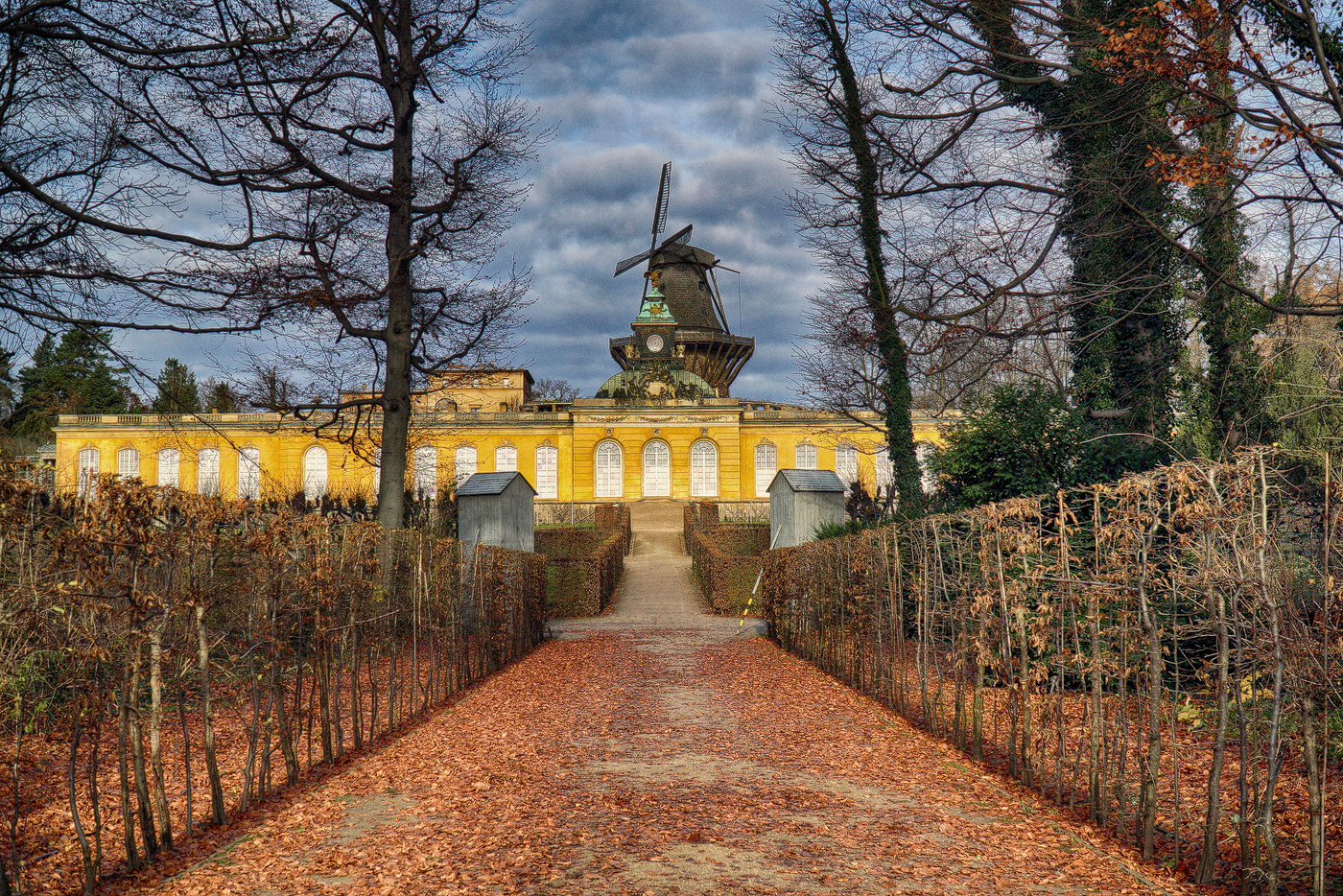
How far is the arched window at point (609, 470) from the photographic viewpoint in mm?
42000

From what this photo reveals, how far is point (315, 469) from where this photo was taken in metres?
43.9

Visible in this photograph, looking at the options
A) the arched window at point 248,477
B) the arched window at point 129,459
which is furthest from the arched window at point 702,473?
the arched window at point 129,459

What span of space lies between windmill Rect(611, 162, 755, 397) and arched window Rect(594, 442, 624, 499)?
6.43 m

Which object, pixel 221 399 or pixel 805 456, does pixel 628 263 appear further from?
pixel 221 399

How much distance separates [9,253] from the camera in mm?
6262

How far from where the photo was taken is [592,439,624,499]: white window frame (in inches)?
1652

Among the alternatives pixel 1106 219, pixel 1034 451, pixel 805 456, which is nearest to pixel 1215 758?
pixel 1034 451

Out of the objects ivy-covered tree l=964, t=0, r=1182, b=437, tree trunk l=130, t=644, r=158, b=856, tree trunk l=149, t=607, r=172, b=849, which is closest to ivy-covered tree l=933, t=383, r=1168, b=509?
ivy-covered tree l=964, t=0, r=1182, b=437

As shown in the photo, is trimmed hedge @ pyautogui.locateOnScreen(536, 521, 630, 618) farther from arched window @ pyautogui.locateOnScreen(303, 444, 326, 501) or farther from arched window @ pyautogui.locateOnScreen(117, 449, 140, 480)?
arched window @ pyautogui.locateOnScreen(117, 449, 140, 480)

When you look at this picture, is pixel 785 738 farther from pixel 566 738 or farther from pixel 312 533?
pixel 312 533

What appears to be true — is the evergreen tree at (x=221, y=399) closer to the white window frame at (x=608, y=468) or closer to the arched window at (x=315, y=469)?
the arched window at (x=315, y=469)

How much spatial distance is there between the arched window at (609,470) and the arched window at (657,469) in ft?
3.87

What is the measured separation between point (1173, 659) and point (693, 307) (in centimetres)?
4661

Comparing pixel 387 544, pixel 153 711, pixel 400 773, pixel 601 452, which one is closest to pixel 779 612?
pixel 387 544
